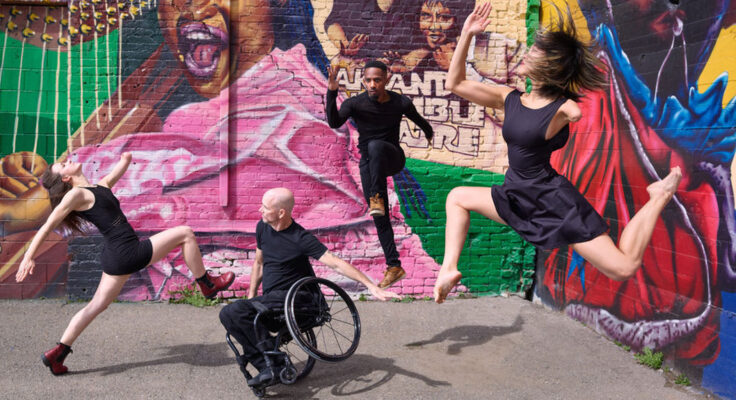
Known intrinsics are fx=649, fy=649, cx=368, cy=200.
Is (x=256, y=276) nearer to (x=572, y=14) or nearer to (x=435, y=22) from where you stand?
(x=435, y=22)

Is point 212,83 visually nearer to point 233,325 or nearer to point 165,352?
point 165,352

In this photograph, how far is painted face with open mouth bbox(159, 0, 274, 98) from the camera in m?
7.75

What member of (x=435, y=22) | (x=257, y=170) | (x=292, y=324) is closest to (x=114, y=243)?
(x=292, y=324)

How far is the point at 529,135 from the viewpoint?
386 cm

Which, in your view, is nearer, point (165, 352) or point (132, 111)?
point (165, 352)

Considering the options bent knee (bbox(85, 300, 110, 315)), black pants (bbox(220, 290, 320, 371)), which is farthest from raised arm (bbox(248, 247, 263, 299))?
bent knee (bbox(85, 300, 110, 315))

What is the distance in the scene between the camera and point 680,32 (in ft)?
18.7

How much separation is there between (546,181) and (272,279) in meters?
2.29

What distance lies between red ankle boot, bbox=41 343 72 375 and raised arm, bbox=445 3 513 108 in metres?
3.82

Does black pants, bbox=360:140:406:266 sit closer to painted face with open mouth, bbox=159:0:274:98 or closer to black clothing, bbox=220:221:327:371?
black clothing, bbox=220:221:327:371

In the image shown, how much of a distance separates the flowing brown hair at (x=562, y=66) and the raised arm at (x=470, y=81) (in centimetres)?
28

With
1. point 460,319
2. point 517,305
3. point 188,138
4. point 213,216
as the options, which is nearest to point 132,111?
point 188,138

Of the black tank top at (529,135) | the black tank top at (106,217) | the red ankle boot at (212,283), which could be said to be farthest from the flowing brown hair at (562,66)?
the black tank top at (106,217)

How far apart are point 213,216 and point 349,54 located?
2.58 m
